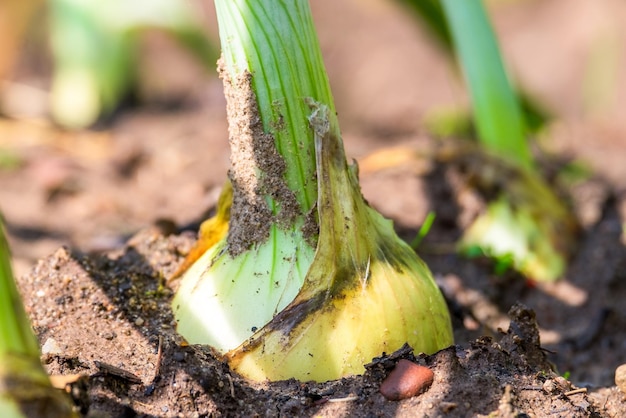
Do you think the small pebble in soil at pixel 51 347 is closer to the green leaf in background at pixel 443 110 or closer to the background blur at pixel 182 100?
the background blur at pixel 182 100

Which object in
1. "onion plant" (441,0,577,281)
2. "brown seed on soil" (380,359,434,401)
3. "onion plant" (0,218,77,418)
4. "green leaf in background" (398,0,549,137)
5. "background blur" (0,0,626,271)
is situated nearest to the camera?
"onion plant" (0,218,77,418)

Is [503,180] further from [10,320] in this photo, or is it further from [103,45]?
[103,45]

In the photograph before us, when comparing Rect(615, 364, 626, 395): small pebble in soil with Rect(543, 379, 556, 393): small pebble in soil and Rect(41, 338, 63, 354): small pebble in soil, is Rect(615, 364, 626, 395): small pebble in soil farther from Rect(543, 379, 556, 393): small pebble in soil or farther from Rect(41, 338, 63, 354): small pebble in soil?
Rect(41, 338, 63, 354): small pebble in soil

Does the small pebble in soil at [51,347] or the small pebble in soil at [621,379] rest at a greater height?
the small pebble in soil at [51,347]

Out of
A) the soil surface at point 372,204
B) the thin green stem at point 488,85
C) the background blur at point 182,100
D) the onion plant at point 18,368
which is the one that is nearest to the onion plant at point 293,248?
the soil surface at point 372,204

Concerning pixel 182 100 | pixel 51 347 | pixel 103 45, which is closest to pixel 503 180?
pixel 51 347

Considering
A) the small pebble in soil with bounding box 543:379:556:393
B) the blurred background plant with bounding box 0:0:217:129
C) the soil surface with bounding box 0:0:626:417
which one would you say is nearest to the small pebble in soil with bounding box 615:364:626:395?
the soil surface with bounding box 0:0:626:417

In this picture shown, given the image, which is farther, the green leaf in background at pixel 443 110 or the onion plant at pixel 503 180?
the green leaf in background at pixel 443 110
